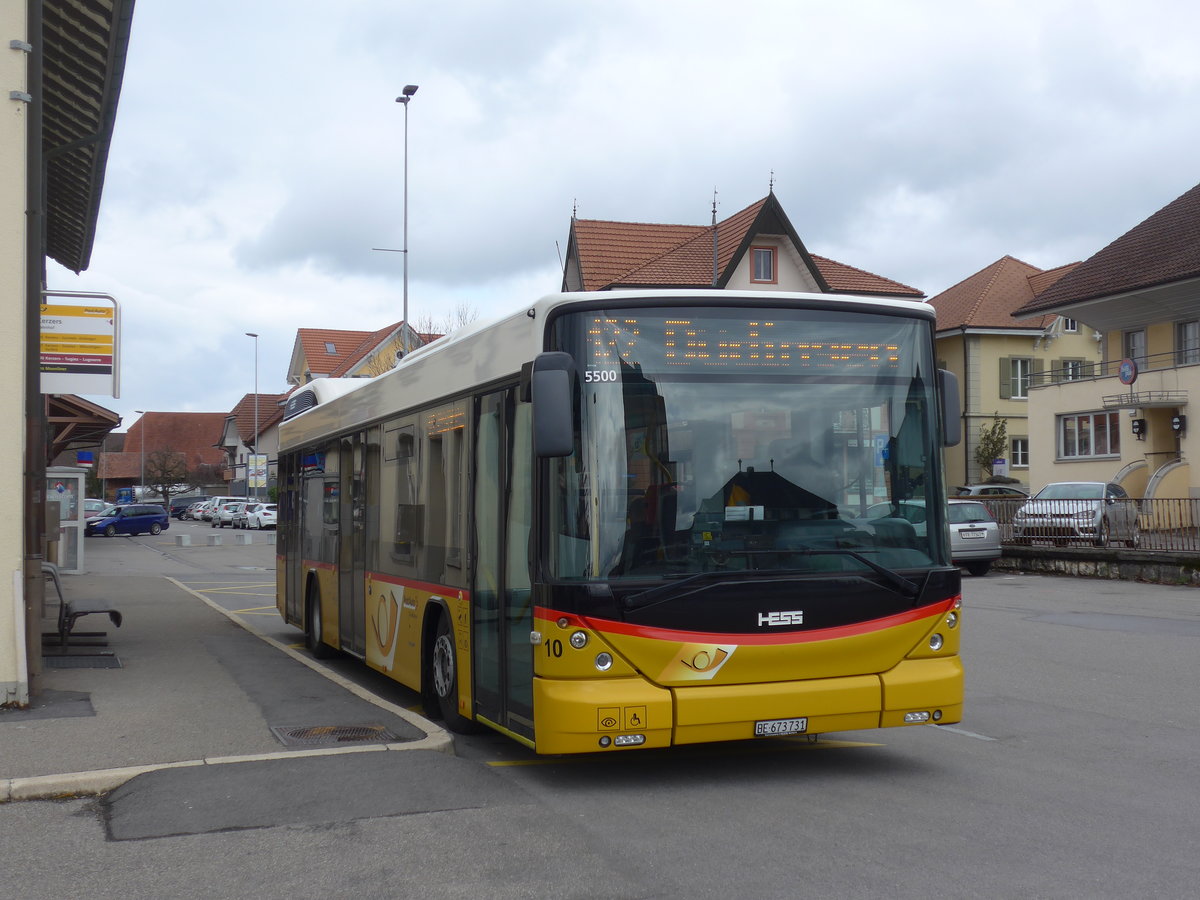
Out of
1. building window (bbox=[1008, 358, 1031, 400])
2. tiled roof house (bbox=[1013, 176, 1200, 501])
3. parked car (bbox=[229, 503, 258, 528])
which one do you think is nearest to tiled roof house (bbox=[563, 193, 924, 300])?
tiled roof house (bbox=[1013, 176, 1200, 501])

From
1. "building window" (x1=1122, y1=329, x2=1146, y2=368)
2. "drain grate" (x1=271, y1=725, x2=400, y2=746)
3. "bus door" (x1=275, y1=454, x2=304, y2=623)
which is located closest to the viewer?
"drain grate" (x1=271, y1=725, x2=400, y2=746)

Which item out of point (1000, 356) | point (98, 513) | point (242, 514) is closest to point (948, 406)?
point (1000, 356)

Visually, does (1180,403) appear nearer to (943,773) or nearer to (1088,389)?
(1088,389)

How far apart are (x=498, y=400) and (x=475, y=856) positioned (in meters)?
3.09

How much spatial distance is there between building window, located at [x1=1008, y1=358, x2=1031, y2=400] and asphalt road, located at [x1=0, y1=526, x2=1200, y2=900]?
49302 mm

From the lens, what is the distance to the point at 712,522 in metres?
7.21

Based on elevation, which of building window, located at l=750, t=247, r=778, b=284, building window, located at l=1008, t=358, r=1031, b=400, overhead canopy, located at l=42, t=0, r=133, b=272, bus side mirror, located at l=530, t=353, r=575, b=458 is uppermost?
building window, located at l=750, t=247, r=778, b=284

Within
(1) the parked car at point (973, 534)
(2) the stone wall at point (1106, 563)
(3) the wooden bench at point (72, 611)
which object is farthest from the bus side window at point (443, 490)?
(1) the parked car at point (973, 534)

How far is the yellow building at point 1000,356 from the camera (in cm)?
5631

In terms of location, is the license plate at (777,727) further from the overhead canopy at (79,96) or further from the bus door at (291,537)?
the bus door at (291,537)

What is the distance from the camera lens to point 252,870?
19.0ft

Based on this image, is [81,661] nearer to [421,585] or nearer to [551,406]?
[421,585]

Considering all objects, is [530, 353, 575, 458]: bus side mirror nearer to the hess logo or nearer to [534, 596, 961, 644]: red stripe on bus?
[534, 596, 961, 644]: red stripe on bus

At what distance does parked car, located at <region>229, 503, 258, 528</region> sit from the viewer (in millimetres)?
70438
